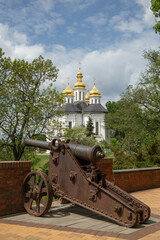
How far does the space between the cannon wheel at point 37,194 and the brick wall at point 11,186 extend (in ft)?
0.53

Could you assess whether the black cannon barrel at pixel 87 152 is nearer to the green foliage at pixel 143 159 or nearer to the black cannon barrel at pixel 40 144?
the black cannon barrel at pixel 40 144

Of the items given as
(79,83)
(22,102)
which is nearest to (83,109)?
(79,83)

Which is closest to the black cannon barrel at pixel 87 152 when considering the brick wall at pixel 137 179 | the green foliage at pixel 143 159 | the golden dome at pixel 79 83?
the brick wall at pixel 137 179

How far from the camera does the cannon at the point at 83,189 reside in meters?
5.88

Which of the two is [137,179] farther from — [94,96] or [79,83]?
[79,83]

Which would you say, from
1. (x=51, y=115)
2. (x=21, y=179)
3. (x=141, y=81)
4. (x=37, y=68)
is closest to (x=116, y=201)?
(x=21, y=179)

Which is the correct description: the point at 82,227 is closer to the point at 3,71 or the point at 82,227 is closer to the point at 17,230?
the point at 17,230

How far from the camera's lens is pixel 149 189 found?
11453 mm

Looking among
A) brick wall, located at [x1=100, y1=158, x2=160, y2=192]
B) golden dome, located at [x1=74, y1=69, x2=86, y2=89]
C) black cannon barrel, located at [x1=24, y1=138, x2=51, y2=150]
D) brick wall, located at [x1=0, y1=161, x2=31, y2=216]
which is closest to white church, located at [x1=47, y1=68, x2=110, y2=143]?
golden dome, located at [x1=74, y1=69, x2=86, y2=89]

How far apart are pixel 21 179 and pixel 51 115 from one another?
9.92m

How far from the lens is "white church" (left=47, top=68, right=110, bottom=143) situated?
7075cm

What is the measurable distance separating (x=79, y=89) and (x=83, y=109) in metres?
6.13

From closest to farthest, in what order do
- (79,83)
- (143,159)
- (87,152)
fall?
1. (87,152)
2. (143,159)
3. (79,83)

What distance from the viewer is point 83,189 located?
6.38 metres
